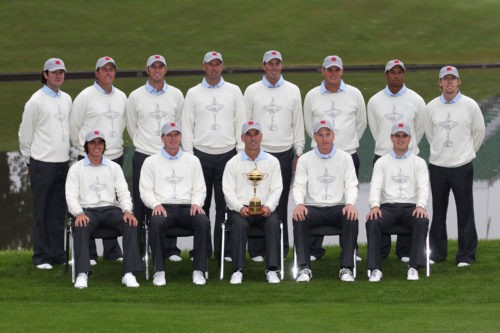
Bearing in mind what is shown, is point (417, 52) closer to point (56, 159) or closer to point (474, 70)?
point (474, 70)

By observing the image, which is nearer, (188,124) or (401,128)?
(401,128)

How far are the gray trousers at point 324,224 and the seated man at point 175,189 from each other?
3.40 feet

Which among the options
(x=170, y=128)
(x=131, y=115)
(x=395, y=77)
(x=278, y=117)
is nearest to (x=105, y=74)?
(x=131, y=115)

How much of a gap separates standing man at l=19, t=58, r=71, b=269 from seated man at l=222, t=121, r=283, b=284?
205 centimetres

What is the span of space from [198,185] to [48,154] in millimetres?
1887

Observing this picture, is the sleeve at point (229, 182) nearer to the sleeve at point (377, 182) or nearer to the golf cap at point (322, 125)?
the golf cap at point (322, 125)

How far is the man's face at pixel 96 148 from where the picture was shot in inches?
530

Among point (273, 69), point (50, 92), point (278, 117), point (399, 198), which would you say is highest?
point (273, 69)

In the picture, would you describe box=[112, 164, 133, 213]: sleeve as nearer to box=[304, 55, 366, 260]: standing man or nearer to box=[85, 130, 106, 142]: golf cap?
box=[85, 130, 106, 142]: golf cap

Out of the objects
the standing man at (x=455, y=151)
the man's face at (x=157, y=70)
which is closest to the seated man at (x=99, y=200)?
the man's face at (x=157, y=70)

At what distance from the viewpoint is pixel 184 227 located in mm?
13422

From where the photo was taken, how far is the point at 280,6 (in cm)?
5681

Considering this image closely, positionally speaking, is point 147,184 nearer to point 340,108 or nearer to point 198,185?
point 198,185

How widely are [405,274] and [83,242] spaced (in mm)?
3676
